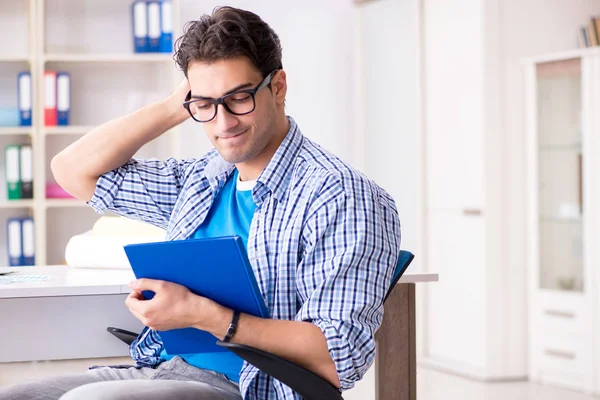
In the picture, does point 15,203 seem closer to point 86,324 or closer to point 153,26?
point 153,26

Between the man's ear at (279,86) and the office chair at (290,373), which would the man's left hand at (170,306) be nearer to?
the office chair at (290,373)

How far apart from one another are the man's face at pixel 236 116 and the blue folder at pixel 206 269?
0.96 feet

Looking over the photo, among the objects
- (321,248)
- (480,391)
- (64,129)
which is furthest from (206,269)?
(64,129)

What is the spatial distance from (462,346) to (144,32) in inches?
94.8

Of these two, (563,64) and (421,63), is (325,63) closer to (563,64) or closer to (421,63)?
(421,63)

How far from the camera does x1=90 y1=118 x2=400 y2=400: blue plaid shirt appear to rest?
1515mm

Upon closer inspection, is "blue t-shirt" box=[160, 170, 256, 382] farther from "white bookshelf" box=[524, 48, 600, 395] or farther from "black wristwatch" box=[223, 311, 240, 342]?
"white bookshelf" box=[524, 48, 600, 395]

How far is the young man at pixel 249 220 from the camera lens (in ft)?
4.95

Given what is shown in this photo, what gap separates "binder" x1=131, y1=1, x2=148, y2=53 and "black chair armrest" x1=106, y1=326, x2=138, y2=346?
9.72 ft

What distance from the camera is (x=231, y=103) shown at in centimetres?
166

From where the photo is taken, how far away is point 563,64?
13.5ft

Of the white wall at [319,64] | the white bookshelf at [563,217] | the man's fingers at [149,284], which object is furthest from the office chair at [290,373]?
the white wall at [319,64]

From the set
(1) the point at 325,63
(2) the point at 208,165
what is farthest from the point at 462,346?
(2) the point at 208,165

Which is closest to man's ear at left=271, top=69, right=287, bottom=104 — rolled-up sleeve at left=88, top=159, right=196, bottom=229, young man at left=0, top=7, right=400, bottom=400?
young man at left=0, top=7, right=400, bottom=400
